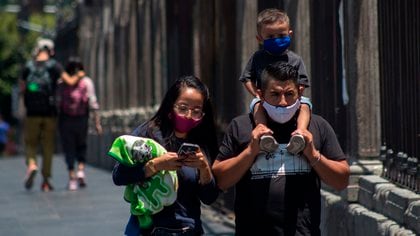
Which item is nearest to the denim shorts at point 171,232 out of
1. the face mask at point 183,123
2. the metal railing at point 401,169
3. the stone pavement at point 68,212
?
the face mask at point 183,123

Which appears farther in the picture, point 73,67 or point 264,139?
point 73,67

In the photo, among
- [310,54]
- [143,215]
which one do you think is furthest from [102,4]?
[143,215]

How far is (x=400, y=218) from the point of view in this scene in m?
8.12

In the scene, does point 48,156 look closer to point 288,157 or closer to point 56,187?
point 56,187

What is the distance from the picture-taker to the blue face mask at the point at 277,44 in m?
7.01

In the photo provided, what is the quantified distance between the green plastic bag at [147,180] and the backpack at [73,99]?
1156cm

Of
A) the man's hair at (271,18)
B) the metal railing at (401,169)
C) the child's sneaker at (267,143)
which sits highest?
the man's hair at (271,18)

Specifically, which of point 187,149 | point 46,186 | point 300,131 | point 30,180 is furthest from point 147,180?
point 30,180

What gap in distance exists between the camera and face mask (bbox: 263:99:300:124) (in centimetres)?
588

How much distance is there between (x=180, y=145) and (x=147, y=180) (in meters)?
0.22

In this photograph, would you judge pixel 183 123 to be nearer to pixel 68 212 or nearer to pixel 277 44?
pixel 277 44

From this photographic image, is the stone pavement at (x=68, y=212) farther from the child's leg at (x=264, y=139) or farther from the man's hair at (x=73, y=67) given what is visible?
the child's leg at (x=264, y=139)

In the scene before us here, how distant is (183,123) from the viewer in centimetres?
623

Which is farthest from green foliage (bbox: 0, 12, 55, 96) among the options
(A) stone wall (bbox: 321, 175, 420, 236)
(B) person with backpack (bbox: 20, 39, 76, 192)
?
(A) stone wall (bbox: 321, 175, 420, 236)
